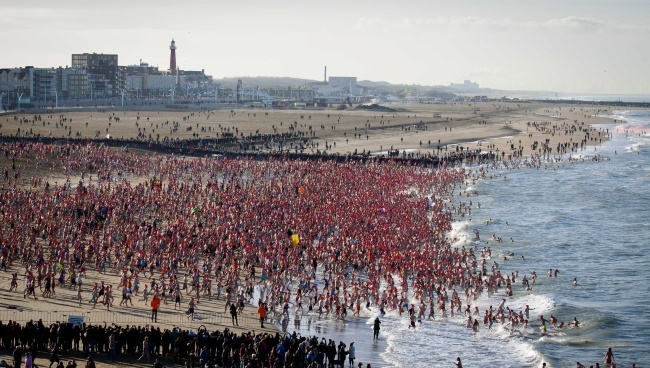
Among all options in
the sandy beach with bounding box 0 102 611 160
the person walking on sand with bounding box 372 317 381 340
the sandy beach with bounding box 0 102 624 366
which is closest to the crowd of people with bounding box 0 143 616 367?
the sandy beach with bounding box 0 102 624 366

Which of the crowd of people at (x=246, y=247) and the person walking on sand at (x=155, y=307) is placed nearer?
the person walking on sand at (x=155, y=307)

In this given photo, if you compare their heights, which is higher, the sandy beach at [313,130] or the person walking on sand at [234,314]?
the sandy beach at [313,130]

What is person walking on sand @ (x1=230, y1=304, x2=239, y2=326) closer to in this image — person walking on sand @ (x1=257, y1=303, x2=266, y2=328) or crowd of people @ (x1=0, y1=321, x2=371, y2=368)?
person walking on sand @ (x1=257, y1=303, x2=266, y2=328)

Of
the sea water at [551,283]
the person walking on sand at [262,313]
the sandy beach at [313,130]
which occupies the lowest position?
the sea water at [551,283]

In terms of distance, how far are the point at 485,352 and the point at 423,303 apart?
4.28 metres

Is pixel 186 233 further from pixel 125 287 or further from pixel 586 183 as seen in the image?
pixel 586 183

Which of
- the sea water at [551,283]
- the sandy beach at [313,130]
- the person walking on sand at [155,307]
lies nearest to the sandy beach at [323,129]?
the sandy beach at [313,130]

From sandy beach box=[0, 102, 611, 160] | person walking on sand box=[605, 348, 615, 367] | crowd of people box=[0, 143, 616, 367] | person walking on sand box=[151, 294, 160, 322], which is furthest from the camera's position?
sandy beach box=[0, 102, 611, 160]

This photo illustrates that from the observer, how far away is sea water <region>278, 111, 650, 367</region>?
22.6 metres

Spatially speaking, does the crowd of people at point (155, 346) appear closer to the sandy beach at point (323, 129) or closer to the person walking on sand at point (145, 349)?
the person walking on sand at point (145, 349)

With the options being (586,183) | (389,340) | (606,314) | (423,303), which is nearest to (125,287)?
(389,340)

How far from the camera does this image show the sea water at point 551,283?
891 inches

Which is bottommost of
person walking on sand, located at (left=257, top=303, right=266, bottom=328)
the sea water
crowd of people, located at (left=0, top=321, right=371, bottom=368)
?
the sea water

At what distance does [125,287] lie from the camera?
24078mm
